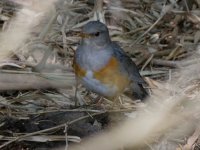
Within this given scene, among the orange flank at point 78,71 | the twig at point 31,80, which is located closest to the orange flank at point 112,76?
the orange flank at point 78,71

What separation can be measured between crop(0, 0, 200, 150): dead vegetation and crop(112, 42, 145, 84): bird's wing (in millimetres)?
232

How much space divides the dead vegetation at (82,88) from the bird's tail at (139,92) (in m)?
0.07

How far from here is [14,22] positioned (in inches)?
253

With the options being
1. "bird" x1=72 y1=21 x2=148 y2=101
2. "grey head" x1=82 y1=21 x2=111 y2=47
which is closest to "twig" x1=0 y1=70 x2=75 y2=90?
"bird" x1=72 y1=21 x2=148 y2=101

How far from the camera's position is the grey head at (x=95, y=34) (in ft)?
18.0

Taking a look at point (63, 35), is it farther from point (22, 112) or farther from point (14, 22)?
point (22, 112)

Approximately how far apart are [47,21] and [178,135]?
205cm

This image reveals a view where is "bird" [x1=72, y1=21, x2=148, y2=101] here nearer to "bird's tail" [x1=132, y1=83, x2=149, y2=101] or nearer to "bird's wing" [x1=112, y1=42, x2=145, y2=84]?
"bird's wing" [x1=112, y1=42, x2=145, y2=84]

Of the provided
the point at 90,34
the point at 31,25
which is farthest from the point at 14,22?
the point at 90,34

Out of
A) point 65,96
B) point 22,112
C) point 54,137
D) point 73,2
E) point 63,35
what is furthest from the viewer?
point 73,2

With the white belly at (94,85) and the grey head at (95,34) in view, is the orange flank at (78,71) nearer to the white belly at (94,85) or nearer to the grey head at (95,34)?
the white belly at (94,85)

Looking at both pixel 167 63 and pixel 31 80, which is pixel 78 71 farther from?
pixel 167 63

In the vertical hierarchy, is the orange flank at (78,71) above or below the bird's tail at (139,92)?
above

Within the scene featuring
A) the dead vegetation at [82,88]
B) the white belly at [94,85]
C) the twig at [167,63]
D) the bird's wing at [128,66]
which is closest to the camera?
the dead vegetation at [82,88]
